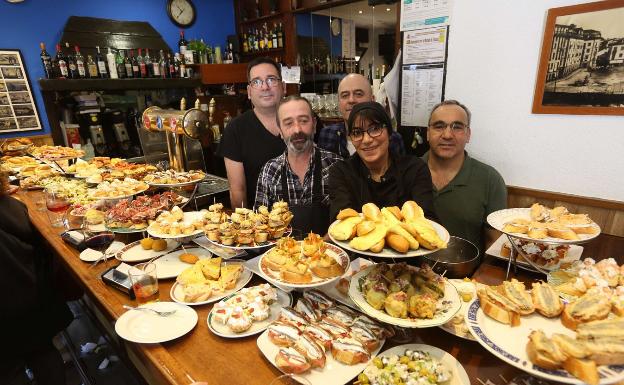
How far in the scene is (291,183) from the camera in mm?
2385

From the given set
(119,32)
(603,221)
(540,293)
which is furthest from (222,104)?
(540,293)

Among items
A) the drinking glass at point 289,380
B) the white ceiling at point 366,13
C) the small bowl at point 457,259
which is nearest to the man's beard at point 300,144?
the small bowl at point 457,259

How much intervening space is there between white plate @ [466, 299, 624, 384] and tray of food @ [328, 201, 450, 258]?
0.81 ft

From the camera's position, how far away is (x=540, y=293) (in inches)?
44.2

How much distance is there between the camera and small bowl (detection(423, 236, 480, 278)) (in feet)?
5.22

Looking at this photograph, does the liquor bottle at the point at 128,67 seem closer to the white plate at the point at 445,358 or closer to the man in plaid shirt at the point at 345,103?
the man in plaid shirt at the point at 345,103

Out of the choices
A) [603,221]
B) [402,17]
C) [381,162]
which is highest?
[402,17]

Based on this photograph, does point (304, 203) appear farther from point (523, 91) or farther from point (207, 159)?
point (207, 159)

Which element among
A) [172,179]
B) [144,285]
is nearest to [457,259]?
[144,285]

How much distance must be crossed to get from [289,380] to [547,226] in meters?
1.16

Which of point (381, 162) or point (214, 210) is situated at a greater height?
point (381, 162)

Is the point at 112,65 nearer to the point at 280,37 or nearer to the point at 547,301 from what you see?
the point at 280,37

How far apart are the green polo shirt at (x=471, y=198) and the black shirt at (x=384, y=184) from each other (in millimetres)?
921

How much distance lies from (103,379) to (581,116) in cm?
412
